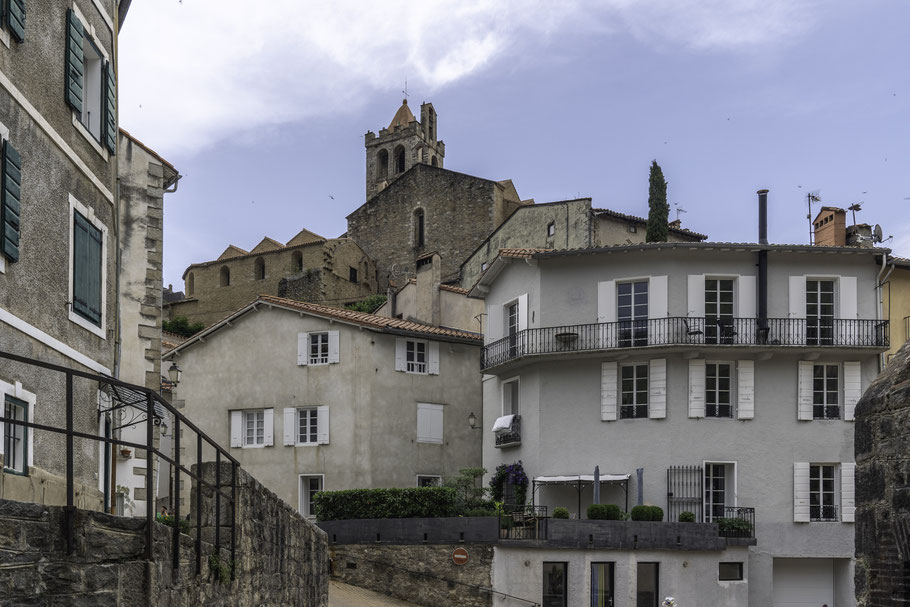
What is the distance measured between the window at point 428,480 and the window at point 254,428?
5565 mm

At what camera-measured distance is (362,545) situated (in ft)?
101

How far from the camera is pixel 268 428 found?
39438 millimetres

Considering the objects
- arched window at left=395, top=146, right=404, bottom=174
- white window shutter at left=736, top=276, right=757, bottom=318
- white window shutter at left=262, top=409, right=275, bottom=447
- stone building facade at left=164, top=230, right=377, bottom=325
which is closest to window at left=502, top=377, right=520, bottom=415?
white window shutter at left=736, top=276, right=757, bottom=318

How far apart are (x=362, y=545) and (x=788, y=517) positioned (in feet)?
40.9

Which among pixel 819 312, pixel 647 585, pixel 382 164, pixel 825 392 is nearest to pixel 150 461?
pixel 647 585

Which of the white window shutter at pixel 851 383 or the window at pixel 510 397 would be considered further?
the window at pixel 510 397

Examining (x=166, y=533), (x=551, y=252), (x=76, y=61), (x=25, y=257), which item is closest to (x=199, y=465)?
(x=166, y=533)

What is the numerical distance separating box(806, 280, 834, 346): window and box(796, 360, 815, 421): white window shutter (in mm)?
755

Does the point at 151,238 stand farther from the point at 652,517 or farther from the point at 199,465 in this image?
the point at 652,517

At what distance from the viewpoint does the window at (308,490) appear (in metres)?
38.7

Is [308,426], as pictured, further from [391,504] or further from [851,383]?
[851,383]

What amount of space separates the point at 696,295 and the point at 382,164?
7161cm

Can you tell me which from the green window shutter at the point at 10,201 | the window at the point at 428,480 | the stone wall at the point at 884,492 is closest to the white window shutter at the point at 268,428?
the window at the point at 428,480

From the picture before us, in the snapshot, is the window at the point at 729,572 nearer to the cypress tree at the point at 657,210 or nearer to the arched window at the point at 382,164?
the cypress tree at the point at 657,210
